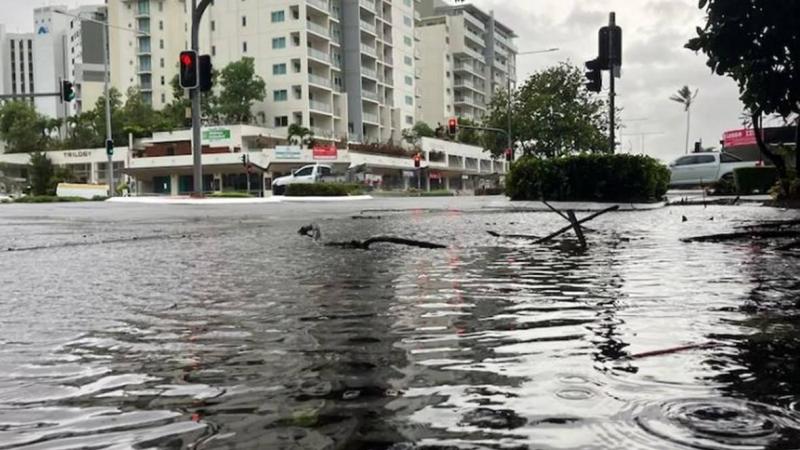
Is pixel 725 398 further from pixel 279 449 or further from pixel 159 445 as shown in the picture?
pixel 159 445

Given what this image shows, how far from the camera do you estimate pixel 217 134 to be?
77.8 metres

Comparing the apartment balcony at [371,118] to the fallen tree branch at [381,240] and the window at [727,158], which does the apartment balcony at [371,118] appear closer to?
the window at [727,158]

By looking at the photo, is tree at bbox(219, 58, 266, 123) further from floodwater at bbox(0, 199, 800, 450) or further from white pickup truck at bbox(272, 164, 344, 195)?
floodwater at bbox(0, 199, 800, 450)

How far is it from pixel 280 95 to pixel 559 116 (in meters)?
42.6

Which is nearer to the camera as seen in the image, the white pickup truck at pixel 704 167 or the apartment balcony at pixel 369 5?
the white pickup truck at pixel 704 167

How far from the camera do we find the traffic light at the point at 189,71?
22.7 meters

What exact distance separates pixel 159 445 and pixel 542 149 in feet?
178

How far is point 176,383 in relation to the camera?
2877mm

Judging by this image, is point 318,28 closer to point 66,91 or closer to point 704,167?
point 66,91

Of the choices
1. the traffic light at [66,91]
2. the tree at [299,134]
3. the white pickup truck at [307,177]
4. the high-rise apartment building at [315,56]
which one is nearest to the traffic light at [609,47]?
the traffic light at [66,91]

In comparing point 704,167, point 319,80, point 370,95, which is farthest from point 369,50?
point 704,167

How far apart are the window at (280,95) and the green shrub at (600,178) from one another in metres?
67.3

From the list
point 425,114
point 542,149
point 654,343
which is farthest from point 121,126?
point 654,343

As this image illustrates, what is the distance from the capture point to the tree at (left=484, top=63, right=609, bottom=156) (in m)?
51.7
